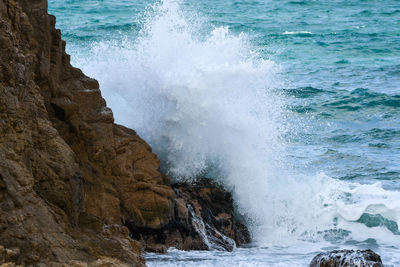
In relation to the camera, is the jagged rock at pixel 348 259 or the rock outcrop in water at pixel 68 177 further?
the jagged rock at pixel 348 259

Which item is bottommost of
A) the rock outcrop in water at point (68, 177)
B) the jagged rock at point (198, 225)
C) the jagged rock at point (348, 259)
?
the jagged rock at point (198, 225)

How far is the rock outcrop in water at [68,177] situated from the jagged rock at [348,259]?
1018 mm

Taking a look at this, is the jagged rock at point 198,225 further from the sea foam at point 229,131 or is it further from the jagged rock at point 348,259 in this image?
the jagged rock at point 348,259

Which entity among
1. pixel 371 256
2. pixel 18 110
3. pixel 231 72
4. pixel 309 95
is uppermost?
pixel 18 110

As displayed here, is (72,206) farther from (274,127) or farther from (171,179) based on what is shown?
(274,127)

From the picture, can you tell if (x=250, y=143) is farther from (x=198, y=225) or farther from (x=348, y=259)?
(x=348, y=259)

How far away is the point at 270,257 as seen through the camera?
545cm

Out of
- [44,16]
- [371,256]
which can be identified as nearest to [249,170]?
[371,256]

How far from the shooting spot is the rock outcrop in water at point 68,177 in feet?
9.20

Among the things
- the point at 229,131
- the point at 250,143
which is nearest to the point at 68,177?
the point at 229,131

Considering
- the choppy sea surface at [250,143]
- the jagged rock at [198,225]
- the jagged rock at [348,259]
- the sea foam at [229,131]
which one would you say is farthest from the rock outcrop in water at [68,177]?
the jagged rock at [348,259]

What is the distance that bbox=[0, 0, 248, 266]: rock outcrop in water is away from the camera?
2803 mm

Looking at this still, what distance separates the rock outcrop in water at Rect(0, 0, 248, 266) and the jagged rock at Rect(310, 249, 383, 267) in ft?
3.34

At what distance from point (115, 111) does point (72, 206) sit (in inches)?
135
